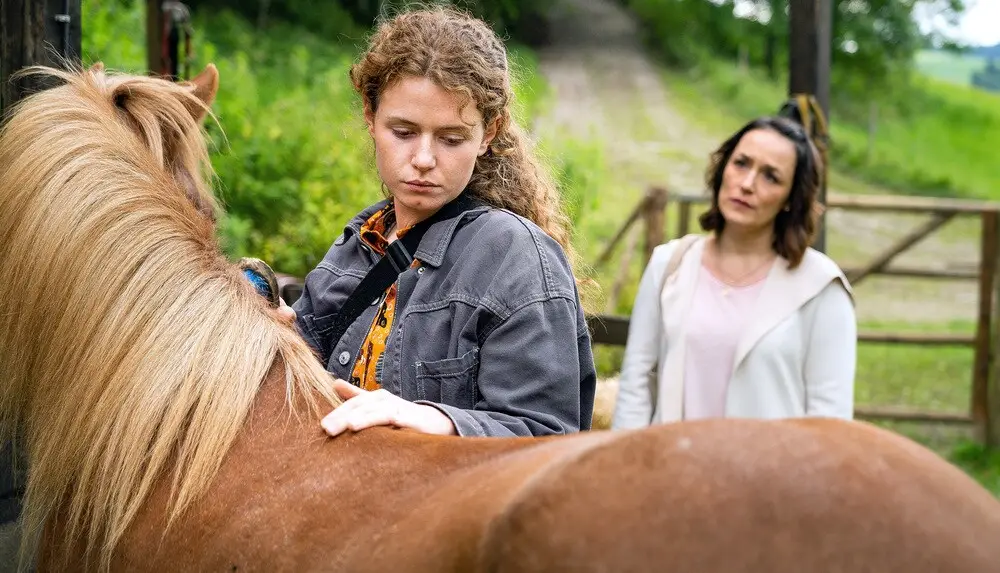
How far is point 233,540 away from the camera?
124 centimetres

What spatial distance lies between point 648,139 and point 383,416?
632 inches

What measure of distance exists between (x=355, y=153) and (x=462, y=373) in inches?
187

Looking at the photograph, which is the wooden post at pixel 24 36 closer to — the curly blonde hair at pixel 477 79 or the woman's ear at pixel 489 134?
the curly blonde hair at pixel 477 79

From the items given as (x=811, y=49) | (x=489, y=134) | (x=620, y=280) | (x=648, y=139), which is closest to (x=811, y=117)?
(x=811, y=49)

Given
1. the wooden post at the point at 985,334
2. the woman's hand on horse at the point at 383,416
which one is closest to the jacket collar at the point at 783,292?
the woman's hand on horse at the point at 383,416

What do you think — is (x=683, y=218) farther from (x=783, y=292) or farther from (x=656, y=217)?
(x=783, y=292)

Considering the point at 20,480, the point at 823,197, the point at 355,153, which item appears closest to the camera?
the point at 20,480

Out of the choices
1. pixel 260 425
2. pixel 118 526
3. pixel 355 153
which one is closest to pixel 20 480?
pixel 118 526

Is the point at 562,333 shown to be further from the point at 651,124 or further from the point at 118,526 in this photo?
the point at 651,124

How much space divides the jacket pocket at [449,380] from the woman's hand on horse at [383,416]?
0.12 m

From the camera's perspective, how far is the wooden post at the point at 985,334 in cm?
618

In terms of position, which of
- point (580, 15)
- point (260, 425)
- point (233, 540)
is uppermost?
point (580, 15)

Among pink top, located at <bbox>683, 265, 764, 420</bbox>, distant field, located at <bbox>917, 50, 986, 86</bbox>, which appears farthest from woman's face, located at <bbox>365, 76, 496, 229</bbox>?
distant field, located at <bbox>917, 50, 986, 86</bbox>

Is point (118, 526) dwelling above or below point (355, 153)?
below
